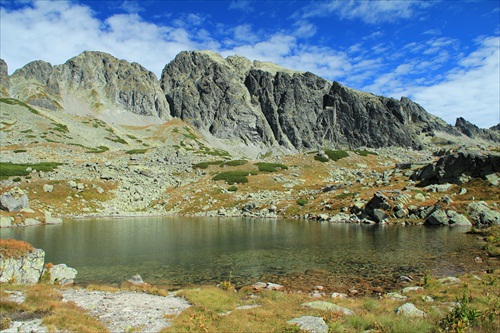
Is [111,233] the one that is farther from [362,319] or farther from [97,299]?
[362,319]

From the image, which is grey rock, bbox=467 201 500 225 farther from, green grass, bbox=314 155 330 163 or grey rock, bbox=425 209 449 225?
green grass, bbox=314 155 330 163

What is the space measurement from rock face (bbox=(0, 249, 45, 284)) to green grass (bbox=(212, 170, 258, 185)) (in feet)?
221

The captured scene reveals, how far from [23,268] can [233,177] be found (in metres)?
71.5

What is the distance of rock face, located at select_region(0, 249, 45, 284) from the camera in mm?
18766

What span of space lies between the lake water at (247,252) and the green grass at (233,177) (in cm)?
4000

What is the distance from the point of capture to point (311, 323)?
12523 mm

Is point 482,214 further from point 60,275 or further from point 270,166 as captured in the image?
point 270,166

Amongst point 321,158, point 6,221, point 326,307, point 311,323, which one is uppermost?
point 321,158

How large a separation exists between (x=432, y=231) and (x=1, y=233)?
58489 millimetres

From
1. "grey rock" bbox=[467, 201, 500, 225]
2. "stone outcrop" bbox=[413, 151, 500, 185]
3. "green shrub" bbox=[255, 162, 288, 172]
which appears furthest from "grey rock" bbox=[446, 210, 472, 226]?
"green shrub" bbox=[255, 162, 288, 172]

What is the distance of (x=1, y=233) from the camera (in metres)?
43.8

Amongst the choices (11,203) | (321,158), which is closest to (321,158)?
(321,158)

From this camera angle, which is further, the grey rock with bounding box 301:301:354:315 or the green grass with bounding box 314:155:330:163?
the green grass with bounding box 314:155:330:163

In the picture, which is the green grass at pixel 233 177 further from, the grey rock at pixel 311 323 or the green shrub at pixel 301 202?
the grey rock at pixel 311 323
